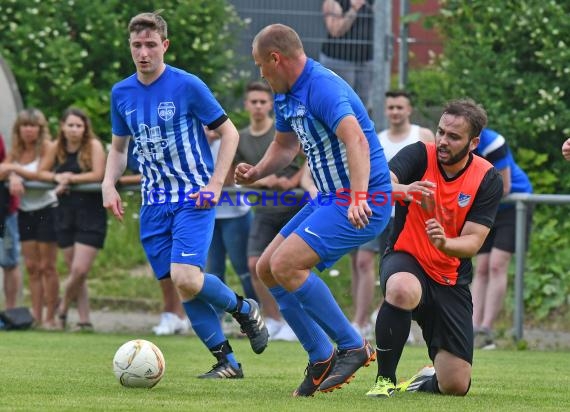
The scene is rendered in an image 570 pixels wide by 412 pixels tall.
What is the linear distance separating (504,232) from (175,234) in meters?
4.61

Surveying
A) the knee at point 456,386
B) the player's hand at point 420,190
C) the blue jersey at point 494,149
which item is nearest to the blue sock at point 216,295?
the knee at point 456,386

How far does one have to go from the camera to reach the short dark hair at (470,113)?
7.36 m

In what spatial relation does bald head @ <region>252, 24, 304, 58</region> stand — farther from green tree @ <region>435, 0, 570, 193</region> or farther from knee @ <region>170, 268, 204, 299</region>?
Answer: green tree @ <region>435, 0, 570, 193</region>

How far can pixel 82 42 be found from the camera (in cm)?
1612

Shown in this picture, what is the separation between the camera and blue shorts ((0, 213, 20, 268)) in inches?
508

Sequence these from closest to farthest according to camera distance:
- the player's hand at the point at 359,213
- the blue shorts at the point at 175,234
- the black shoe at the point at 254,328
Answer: the player's hand at the point at 359,213 → the blue shorts at the point at 175,234 → the black shoe at the point at 254,328

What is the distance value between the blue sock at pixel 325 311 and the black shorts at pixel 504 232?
185 inches

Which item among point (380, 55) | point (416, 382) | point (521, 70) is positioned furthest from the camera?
point (521, 70)

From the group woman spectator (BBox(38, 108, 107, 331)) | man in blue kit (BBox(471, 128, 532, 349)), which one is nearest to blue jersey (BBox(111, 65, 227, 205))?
man in blue kit (BBox(471, 128, 532, 349))

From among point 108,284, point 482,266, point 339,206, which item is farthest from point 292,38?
point 108,284

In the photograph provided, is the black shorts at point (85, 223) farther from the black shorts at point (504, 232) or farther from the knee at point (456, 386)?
the knee at point (456, 386)

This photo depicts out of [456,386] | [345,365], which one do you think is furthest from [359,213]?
[456,386]

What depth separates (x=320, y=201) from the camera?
7.48m

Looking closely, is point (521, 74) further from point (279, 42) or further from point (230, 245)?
point (279, 42)
